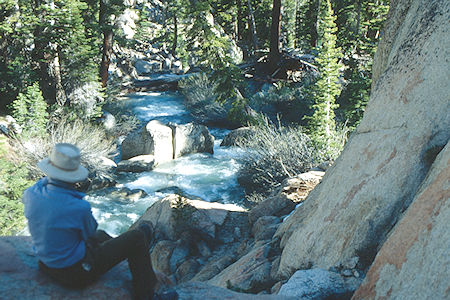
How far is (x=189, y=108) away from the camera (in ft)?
71.3

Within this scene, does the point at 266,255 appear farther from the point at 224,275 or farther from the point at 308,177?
the point at 308,177

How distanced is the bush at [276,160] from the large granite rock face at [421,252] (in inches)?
276

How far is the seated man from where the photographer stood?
2.86m

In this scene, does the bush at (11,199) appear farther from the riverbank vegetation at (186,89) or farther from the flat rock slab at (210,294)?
the flat rock slab at (210,294)

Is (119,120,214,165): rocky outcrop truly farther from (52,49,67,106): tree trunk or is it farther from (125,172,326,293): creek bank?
(125,172,326,293): creek bank

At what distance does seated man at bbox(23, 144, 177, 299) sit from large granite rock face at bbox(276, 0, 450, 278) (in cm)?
241

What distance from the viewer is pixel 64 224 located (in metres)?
2.86

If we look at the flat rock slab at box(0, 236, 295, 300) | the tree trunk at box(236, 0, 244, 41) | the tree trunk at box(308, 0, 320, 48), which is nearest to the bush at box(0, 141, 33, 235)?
the flat rock slab at box(0, 236, 295, 300)

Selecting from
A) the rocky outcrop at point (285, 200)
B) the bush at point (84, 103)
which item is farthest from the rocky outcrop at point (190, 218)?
the bush at point (84, 103)

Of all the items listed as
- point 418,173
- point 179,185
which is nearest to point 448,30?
point 418,173

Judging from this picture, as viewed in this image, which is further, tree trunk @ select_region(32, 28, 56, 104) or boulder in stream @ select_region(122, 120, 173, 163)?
tree trunk @ select_region(32, 28, 56, 104)

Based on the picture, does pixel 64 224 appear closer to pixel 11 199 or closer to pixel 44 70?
pixel 11 199

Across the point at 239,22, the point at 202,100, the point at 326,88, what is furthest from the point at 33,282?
the point at 239,22

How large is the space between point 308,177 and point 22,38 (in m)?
12.8
